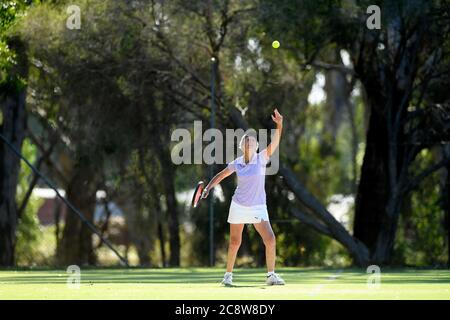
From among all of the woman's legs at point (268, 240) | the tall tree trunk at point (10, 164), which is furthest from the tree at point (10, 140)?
the woman's legs at point (268, 240)

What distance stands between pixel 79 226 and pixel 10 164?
9671 millimetres

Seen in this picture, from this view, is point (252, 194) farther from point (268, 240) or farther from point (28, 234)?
point (28, 234)

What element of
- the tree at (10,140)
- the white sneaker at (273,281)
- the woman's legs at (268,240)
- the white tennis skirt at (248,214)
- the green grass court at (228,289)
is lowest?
the green grass court at (228,289)

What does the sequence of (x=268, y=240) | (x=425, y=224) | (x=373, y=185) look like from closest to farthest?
1. (x=268, y=240)
2. (x=373, y=185)
3. (x=425, y=224)

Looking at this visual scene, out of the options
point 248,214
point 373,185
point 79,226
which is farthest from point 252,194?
point 79,226

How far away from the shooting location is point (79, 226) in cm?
3906

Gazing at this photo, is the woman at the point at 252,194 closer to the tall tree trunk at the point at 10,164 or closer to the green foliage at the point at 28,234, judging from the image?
the tall tree trunk at the point at 10,164

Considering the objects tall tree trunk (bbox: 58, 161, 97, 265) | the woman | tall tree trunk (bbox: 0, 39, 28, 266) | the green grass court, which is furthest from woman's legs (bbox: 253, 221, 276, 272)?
tall tree trunk (bbox: 58, 161, 97, 265)

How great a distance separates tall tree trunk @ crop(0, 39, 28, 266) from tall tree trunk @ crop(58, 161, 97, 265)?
4689 mm

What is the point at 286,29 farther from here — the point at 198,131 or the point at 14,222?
the point at 14,222

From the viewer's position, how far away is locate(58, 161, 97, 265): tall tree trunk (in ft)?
118

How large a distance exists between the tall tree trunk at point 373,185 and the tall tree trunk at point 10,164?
8552 mm

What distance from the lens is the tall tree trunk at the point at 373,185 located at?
27.4 m
